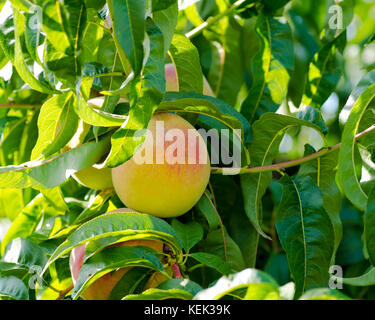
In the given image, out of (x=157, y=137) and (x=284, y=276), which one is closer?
(x=157, y=137)

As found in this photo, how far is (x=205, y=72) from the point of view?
4.59ft

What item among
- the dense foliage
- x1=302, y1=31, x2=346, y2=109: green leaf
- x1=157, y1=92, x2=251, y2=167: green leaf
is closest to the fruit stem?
the dense foliage

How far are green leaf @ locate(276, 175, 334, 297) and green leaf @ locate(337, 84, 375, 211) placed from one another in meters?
0.13

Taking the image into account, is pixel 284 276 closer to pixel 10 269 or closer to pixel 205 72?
pixel 205 72

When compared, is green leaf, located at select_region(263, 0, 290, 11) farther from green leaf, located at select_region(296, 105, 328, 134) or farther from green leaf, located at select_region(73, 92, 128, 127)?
green leaf, located at select_region(73, 92, 128, 127)

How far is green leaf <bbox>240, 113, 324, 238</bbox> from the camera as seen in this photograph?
100cm

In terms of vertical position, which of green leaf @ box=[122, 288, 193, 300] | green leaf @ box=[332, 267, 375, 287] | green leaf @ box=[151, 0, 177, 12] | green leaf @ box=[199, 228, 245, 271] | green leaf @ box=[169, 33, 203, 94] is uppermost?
green leaf @ box=[151, 0, 177, 12]

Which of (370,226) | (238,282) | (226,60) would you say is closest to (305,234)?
(370,226)

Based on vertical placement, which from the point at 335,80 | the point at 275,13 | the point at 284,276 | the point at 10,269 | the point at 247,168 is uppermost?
the point at 275,13

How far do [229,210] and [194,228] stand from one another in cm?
21

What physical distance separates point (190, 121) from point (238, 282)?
476 mm

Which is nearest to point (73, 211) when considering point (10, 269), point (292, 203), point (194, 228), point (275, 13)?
point (10, 269)

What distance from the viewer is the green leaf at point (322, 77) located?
1.16 meters

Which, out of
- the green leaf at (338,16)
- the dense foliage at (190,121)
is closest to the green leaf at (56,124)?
the dense foliage at (190,121)
